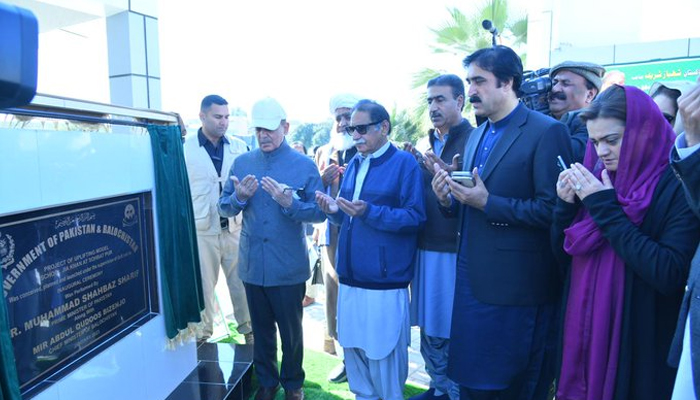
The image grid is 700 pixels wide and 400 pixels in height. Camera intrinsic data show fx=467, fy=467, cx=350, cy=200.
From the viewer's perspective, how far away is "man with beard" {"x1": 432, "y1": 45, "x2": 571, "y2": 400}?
219 centimetres

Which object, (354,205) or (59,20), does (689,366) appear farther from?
(59,20)

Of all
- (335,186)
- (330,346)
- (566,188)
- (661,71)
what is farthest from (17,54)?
(661,71)

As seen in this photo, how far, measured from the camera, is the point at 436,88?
3160 mm

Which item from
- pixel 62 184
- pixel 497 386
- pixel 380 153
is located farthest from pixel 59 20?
pixel 497 386

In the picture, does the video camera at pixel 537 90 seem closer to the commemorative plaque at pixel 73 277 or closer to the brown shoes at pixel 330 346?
the commemorative plaque at pixel 73 277

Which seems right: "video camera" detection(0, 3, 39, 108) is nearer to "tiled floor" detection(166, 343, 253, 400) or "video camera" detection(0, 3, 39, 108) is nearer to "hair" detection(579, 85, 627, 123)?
"hair" detection(579, 85, 627, 123)

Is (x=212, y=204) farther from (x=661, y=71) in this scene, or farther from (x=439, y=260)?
(x=661, y=71)

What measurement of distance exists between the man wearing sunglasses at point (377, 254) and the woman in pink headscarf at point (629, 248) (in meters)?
1.09

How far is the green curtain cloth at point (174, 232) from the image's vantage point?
9.41 ft

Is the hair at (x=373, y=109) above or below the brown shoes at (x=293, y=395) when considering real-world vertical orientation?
above

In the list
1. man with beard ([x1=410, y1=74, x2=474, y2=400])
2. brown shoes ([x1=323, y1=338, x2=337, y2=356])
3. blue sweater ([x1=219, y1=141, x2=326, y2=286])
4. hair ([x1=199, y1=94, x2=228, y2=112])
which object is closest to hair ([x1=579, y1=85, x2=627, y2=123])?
man with beard ([x1=410, y1=74, x2=474, y2=400])

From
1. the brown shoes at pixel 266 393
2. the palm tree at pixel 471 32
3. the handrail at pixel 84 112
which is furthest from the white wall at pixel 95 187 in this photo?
the palm tree at pixel 471 32

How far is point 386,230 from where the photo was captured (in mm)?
2766

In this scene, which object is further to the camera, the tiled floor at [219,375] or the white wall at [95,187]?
the tiled floor at [219,375]
